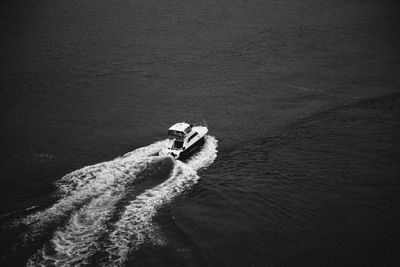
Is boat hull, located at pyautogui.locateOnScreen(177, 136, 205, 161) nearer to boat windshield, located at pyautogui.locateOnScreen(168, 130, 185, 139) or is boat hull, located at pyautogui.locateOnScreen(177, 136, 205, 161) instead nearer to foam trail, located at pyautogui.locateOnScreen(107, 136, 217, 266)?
foam trail, located at pyautogui.locateOnScreen(107, 136, 217, 266)

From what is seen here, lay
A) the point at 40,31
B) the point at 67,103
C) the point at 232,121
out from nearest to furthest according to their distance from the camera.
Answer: the point at 232,121
the point at 67,103
the point at 40,31

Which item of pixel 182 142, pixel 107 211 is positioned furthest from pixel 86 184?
pixel 182 142

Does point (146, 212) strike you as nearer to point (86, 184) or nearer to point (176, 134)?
point (86, 184)

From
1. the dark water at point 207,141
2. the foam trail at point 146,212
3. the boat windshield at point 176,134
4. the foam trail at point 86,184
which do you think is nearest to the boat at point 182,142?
the boat windshield at point 176,134

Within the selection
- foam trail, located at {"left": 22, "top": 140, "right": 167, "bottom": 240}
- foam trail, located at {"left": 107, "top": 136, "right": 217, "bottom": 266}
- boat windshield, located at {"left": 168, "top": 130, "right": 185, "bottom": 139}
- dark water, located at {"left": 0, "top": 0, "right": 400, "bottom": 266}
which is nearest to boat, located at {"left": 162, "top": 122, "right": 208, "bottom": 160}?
boat windshield, located at {"left": 168, "top": 130, "right": 185, "bottom": 139}

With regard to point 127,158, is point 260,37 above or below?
above

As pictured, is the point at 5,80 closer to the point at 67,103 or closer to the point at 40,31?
the point at 67,103

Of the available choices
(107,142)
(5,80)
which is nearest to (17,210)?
(107,142)

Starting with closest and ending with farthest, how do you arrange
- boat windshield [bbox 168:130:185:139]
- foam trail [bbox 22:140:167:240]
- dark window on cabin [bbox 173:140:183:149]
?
1. foam trail [bbox 22:140:167:240]
2. dark window on cabin [bbox 173:140:183:149]
3. boat windshield [bbox 168:130:185:139]
